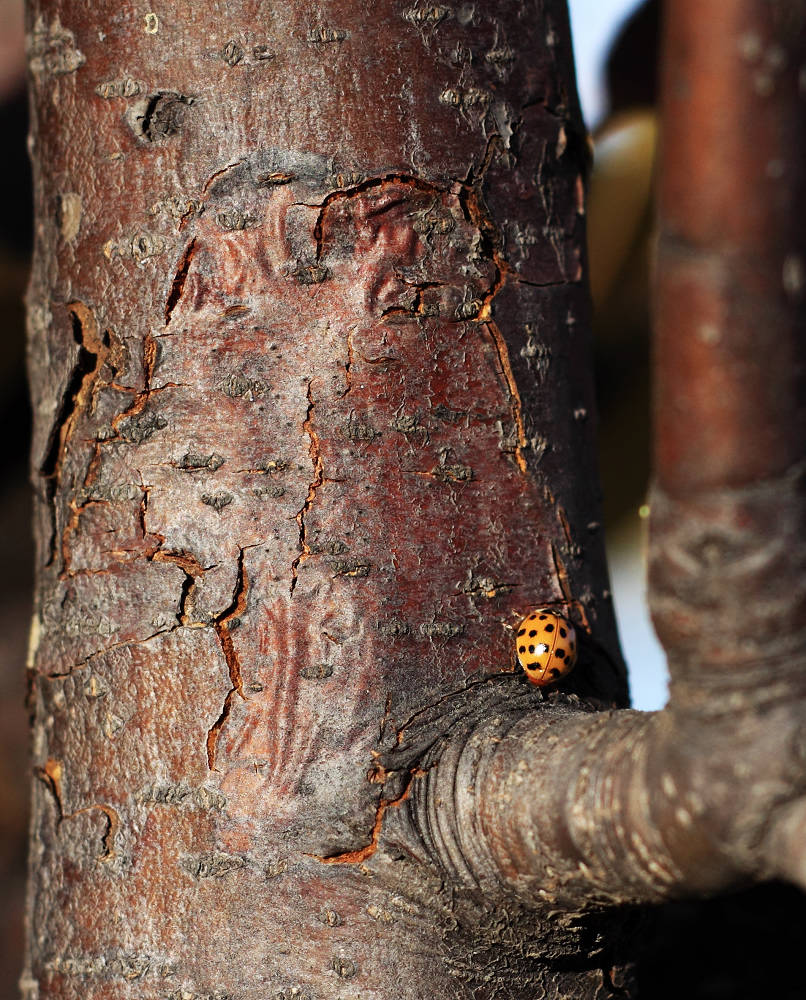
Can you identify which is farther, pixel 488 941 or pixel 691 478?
pixel 488 941

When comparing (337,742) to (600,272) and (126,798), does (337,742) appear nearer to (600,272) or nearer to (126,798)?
(126,798)

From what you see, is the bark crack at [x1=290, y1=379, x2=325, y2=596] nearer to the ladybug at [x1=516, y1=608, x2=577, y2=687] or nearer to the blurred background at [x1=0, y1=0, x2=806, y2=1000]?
the ladybug at [x1=516, y1=608, x2=577, y2=687]

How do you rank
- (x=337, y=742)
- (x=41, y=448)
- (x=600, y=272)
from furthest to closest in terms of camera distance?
(x=600, y=272) → (x=41, y=448) → (x=337, y=742)

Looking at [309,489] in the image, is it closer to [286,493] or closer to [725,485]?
[286,493]

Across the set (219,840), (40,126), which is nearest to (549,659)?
(219,840)

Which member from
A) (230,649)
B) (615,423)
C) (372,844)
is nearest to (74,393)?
(230,649)

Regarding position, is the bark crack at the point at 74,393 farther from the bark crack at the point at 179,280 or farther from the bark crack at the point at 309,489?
the bark crack at the point at 309,489
